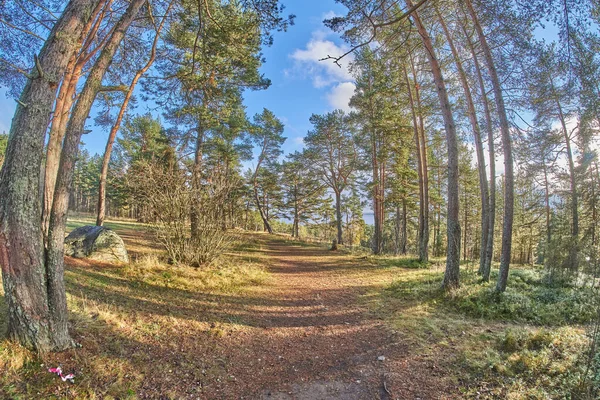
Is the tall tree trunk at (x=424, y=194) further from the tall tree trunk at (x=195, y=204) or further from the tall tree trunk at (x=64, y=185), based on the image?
the tall tree trunk at (x=64, y=185)

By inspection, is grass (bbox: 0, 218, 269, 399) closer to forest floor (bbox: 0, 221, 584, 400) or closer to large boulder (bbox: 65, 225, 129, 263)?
forest floor (bbox: 0, 221, 584, 400)

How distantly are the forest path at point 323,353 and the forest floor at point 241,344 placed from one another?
2cm

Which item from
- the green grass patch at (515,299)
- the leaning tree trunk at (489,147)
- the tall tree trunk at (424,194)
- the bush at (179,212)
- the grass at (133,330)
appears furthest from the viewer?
the tall tree trunk at (424,194)

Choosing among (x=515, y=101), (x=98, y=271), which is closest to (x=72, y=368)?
(x=98, y=271)

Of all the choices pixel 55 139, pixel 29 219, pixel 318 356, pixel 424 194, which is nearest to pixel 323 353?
pixel 318 356

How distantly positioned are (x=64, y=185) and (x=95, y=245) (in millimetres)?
4547

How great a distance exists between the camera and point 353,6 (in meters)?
4.72

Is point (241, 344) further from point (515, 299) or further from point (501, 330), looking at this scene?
point (515, 299)

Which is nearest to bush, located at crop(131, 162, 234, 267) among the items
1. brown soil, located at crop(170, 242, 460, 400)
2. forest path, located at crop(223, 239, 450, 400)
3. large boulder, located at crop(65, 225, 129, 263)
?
large boulder, located at crop(65, 225, 129, 263)

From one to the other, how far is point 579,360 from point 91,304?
6331 millimetres

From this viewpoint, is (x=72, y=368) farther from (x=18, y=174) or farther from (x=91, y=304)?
(x=18, y=174)

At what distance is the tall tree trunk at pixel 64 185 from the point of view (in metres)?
2.87

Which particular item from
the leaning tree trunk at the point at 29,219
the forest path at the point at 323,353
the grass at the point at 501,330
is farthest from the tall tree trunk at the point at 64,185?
the grass at the point at 501,330

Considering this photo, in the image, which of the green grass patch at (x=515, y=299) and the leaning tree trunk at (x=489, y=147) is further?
the leaning tree trunk at (x=489, y=147)
